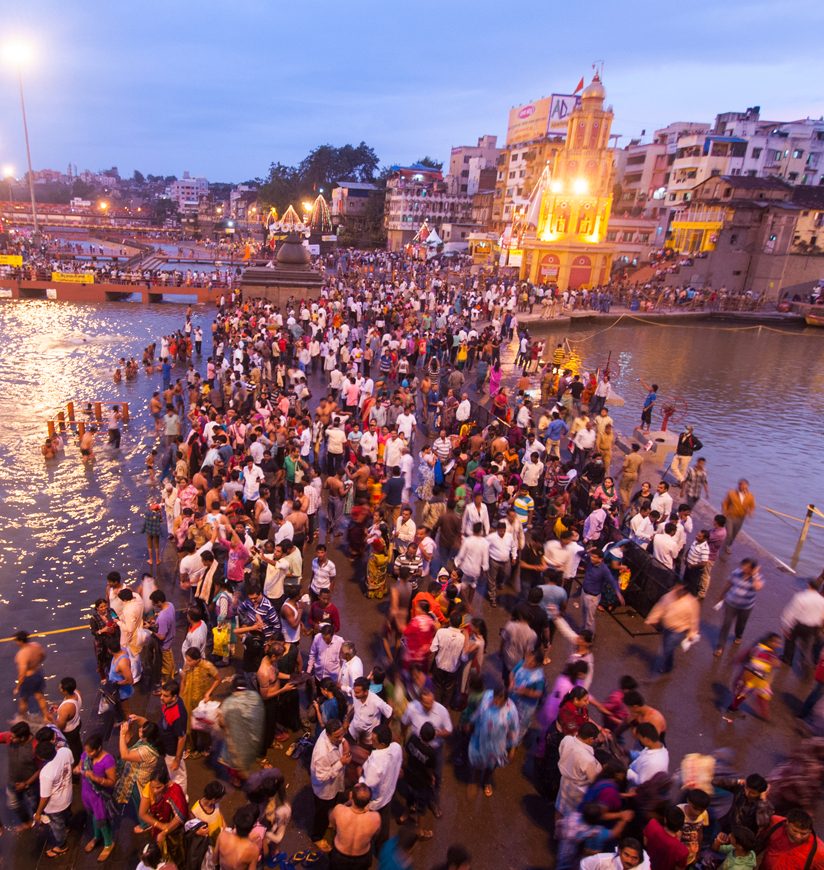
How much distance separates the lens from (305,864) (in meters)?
5.03

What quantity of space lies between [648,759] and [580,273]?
46808mm

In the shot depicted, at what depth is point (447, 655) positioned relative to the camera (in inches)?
247

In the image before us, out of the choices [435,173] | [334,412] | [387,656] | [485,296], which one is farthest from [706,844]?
[435,173]

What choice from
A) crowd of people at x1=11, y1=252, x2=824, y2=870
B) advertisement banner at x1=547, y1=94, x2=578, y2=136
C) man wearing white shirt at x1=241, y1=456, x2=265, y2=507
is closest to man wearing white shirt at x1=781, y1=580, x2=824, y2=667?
crowd of people at x1=11, y1=252, x2=824, y2=870

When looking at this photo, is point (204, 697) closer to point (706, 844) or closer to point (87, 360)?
point (706, 844)

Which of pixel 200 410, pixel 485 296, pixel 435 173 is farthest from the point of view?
pixel 435 173

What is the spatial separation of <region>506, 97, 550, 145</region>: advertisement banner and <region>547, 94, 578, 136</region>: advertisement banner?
0.64 metres

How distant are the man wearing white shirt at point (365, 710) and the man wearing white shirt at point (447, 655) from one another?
3.53 feet

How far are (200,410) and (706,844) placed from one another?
1127cm

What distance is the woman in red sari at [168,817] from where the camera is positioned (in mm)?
4367

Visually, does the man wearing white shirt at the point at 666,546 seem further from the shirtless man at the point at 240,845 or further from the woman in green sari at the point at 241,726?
the shirtless man at the point at 240,845

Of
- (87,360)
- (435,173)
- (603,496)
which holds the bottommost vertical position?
(87,360)

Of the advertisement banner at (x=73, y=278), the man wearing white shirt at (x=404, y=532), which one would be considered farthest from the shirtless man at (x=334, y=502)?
the advertisement banner at (x=73, y=278)

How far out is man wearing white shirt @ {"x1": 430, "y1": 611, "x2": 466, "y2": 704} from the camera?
617cm
